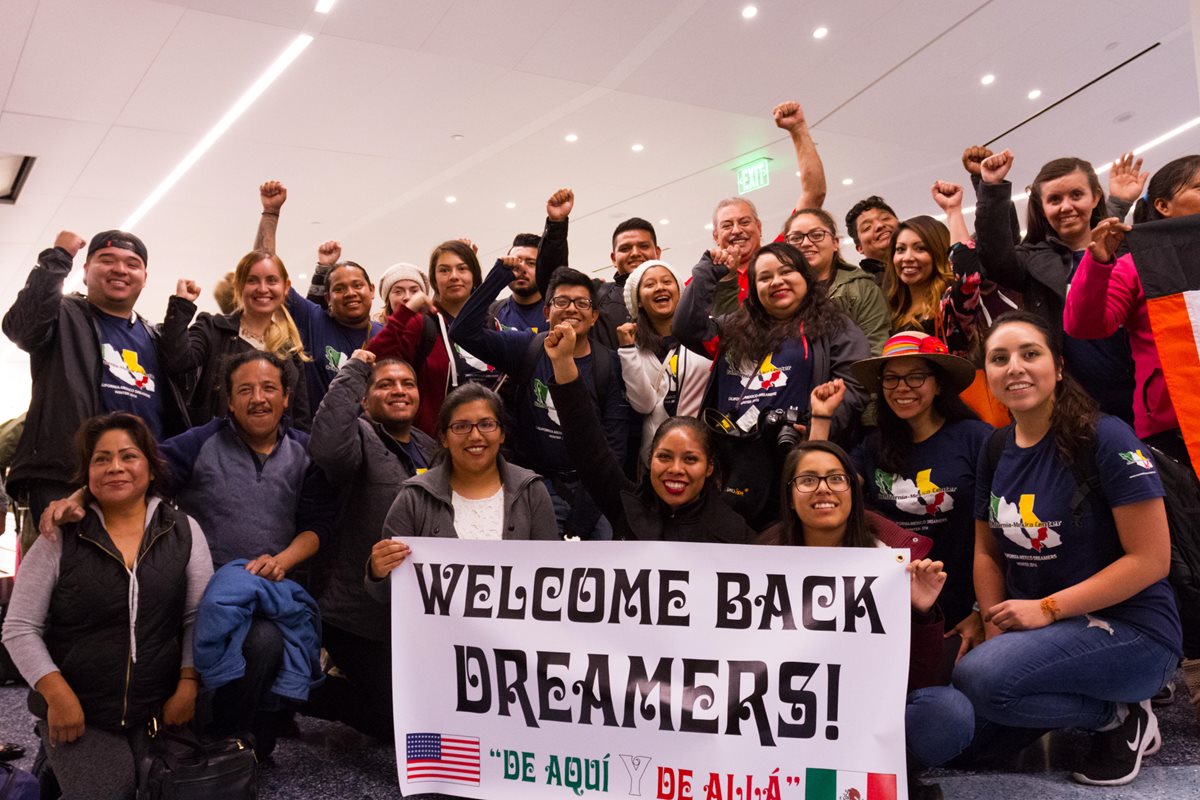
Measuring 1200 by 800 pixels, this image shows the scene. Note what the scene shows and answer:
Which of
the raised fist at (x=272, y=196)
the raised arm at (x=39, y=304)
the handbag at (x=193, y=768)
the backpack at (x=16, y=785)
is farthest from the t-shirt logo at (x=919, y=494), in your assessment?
the raised fist at (x=272, y=196)

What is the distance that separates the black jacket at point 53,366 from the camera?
10.1 ft

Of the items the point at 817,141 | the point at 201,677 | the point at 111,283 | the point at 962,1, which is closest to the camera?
the point at 201,677

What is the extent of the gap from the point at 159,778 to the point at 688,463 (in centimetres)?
177

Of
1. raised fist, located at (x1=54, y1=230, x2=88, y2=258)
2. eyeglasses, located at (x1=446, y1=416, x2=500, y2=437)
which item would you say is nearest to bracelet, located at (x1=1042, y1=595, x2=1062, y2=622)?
eyeglasses, located at (x1=446, y1=416, x2=500, y2=437)

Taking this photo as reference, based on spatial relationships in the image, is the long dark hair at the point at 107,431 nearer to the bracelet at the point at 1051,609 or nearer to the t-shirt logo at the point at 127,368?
the t-shirt logo at the point at 127,368

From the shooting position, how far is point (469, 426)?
113 inches

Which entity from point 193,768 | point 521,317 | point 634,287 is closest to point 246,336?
point 521,317

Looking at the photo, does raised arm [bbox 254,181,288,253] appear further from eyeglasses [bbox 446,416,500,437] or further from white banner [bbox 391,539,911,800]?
white banner [bbox 391,539,911,800]

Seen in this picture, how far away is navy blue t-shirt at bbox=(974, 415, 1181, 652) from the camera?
2408mm

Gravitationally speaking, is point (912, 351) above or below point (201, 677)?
above

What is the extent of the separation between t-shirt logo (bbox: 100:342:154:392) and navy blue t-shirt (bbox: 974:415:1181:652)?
10.2 ft

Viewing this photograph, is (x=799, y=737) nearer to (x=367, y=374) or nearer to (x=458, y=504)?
(x=458, y=504)

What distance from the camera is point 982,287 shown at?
338cm

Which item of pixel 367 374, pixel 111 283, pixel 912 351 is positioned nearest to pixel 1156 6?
pixel 912 351
